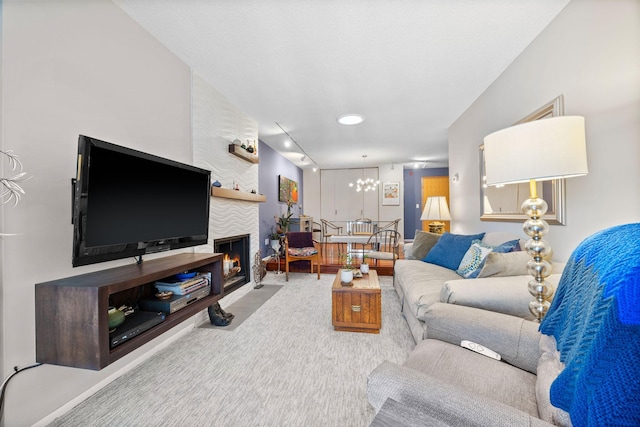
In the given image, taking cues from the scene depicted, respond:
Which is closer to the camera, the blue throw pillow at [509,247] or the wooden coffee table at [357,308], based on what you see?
the blue throw pillow at [509,247]

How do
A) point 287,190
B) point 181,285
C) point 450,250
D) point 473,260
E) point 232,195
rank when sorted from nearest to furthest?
point 181,285 → point 473,260 → point 450,250 → point 232,195 → point 287,190

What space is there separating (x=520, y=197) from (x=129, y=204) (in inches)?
122

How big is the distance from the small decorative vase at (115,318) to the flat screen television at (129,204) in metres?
0.31

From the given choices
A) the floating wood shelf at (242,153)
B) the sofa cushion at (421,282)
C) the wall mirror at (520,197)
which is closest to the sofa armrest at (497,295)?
the sofa cushion at (421,282)

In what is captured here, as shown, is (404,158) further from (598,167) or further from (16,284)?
(16,284)

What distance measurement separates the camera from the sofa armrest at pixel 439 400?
0.68 metres

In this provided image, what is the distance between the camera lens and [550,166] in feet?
4.12

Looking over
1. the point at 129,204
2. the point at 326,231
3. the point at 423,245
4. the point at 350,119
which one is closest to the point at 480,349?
the point at 129,204

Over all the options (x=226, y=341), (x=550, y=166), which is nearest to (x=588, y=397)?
(x=550, y=166)

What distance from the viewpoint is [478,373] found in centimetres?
109

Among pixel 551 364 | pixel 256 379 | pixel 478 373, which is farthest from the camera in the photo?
pixel 256 379

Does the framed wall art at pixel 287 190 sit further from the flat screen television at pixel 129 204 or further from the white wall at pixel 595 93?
the white wall at pixel 595 93

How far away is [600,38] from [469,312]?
1783mm

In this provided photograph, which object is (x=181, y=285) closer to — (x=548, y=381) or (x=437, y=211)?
(x=548, y=381)
